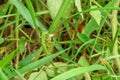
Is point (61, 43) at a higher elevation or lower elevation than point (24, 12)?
lower

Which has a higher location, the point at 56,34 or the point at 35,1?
the point at 35,1

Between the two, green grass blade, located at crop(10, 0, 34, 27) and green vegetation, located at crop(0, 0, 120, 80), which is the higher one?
green grass blade, located at crop(10, 0, 34, 27)

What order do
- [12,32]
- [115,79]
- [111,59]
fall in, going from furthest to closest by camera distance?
[12,32] → [111,59] → [115,79]

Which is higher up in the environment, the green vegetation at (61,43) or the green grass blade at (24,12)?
the green grass blade at (24,12)

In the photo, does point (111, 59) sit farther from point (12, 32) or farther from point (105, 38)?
point (12, 32)

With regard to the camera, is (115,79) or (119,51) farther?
(119,51)

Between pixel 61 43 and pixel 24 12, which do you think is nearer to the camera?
pixel 24 12

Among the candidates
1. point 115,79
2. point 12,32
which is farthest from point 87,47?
point 12,32

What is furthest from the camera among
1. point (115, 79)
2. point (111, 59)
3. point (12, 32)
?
point (12, 32)
